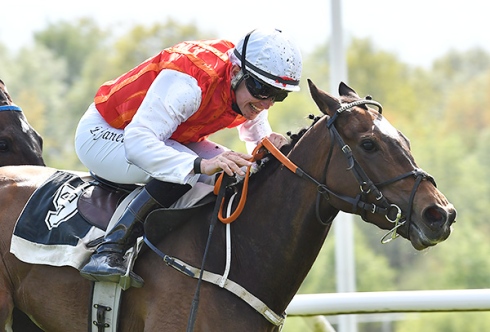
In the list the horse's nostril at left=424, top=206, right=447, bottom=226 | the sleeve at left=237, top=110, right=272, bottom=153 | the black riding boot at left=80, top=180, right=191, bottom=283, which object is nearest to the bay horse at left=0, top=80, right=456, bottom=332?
the horse's nostril at left=424, top=206, right=447, bottom=226

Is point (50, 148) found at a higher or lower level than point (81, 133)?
lower

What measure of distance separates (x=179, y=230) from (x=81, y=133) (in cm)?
83

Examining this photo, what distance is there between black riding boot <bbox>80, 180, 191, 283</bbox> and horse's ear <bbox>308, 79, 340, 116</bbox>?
0.82 meters

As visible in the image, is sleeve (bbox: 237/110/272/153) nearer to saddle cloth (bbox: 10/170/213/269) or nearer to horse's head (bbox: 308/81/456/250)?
saddle cloth (bbox: 10/170/213/269)

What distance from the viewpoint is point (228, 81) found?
5156mm

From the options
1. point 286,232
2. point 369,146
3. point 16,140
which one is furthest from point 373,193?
point 16,140

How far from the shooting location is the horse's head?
14.9 ft

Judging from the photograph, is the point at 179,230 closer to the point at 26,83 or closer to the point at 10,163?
the point at 10,163

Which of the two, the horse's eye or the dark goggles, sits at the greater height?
the dark goggles

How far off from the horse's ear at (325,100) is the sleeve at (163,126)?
0.59 metres

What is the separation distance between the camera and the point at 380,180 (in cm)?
467

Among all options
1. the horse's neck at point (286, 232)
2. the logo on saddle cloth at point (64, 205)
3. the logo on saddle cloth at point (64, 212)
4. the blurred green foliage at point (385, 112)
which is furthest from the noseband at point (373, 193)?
the blurred green foliage at point (385, 112)

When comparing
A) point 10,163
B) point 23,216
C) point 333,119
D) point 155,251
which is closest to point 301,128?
point 333,119

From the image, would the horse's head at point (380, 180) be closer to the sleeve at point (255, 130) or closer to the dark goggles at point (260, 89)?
the dark goggles at point (260, 89)
